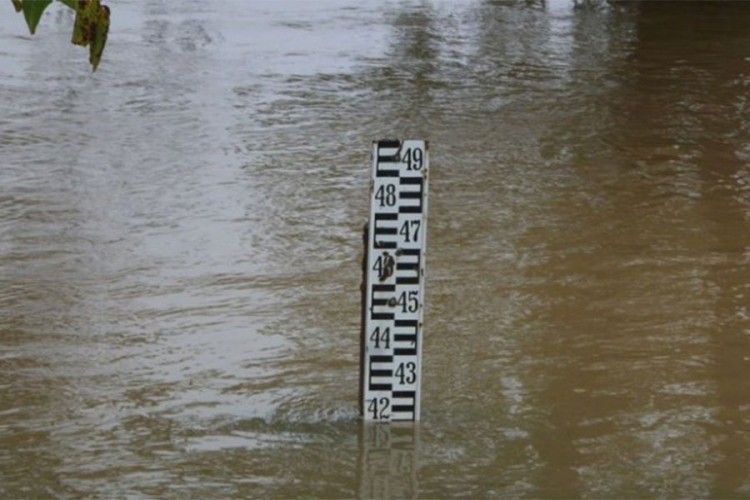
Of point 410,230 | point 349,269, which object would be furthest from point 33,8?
point 349,269

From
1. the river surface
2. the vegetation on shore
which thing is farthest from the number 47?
the vegetation on shore

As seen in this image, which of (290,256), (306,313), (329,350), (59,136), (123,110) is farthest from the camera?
(123,110)

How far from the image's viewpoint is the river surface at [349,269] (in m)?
5.87

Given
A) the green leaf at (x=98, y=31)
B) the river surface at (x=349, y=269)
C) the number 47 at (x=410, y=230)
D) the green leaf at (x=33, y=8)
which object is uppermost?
the green leaf at (x=33, y=8)

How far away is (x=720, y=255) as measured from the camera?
8430 mm

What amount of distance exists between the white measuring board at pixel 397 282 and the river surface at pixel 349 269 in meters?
0.20

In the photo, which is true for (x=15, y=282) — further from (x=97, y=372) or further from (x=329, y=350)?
(x=329, y=350)

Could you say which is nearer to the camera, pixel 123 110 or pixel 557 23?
pixel 123 110

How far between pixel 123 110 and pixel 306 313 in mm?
4894

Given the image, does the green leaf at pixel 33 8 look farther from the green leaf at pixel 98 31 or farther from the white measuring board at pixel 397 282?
the white measuring board at pixel 397 282

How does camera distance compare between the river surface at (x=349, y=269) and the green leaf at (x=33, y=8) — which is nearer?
the green leaf at (x=33, y=8)

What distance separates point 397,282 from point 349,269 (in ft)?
6.67

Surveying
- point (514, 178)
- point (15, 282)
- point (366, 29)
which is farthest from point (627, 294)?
point (366, 29)

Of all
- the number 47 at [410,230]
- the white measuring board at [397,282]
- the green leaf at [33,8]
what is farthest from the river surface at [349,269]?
the green leaf at [33,8]
